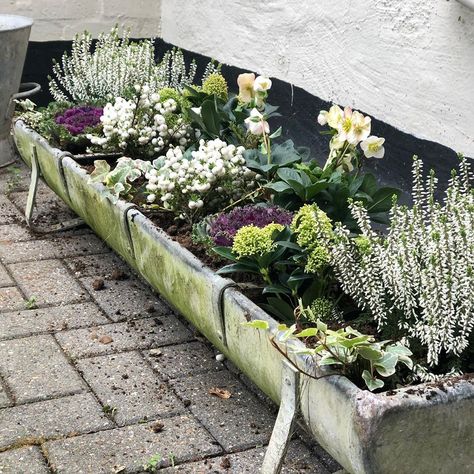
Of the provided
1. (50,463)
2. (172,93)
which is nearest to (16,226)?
(172,93)

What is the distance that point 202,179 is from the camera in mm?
3854

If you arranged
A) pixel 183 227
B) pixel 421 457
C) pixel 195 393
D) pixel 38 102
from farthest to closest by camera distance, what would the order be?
pixel 38 102, pixel 183 227, pixel 195 393, pixel 421 457

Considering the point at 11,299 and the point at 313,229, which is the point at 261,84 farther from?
the point at 11,299

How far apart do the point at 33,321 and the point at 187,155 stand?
0.98 metres

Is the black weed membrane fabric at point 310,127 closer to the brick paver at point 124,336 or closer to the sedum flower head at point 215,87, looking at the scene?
the sedum flower head at point 215,87

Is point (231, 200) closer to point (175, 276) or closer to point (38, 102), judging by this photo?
point (175, 276)

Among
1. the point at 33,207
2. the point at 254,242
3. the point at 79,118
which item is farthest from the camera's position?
the point at 33,207

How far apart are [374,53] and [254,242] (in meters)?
1.65

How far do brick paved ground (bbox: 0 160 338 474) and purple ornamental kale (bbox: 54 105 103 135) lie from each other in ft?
2.29

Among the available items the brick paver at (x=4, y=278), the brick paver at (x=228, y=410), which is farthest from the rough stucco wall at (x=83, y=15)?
the brick paver at (x=228, y=410)

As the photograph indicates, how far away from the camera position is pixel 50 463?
304 centimetres

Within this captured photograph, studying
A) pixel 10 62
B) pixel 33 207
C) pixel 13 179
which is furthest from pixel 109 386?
pixel 10 62

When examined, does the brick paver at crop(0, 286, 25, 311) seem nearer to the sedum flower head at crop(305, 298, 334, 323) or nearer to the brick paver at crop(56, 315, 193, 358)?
the brick paver at crop(56, 315, 193, 358)

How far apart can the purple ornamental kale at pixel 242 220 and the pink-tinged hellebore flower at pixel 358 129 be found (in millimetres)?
372
